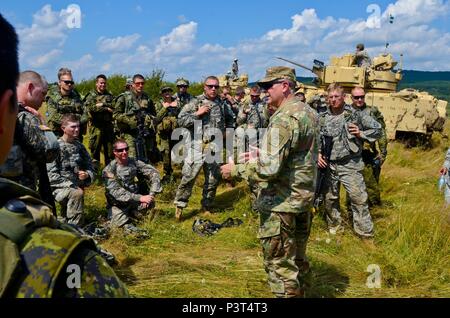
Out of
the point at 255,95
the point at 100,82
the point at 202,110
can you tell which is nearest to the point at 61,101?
the point at 100,82

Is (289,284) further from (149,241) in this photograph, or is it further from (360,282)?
(149,241)

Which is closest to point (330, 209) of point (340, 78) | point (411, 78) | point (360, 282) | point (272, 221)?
point (360, 282)

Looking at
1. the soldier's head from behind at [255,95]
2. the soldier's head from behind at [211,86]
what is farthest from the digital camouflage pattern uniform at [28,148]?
the soldier's head from behind at [255,95]

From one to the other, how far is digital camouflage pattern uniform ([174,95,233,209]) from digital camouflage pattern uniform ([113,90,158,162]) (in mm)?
953

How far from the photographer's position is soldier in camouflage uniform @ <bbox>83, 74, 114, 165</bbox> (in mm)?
8383

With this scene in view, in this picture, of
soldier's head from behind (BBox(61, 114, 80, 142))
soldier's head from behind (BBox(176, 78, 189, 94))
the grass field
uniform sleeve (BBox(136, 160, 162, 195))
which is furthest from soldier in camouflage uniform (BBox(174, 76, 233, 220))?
soldier's head from behind (BBox(61, 114, 80, 142))

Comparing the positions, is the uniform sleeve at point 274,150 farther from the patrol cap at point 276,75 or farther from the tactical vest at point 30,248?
the tactical vest at point 30,248

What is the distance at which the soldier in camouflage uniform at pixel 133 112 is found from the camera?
7457 millimetres

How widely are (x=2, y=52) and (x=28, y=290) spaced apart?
463 millimetres

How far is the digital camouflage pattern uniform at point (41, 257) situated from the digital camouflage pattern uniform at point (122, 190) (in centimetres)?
500

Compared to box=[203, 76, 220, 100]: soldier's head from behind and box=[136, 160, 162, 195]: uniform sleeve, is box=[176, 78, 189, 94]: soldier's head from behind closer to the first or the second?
box=[203, 76, 220, 100]: soldier's head from behind

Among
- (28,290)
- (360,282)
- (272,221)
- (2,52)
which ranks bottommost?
(360,282)

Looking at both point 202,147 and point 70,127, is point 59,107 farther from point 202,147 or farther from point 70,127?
point 202,147

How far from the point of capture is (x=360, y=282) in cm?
456
